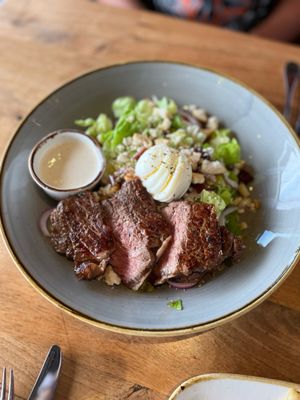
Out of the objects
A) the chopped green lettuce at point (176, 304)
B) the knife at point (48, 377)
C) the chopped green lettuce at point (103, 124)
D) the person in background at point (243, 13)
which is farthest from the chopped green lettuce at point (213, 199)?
the person in background at point (243, 13)

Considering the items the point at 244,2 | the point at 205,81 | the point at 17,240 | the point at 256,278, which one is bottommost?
the point at 17,240

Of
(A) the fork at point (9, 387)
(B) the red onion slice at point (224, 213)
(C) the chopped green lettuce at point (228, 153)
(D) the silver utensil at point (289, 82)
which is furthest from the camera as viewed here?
(D) the silver utensil at point (289, 82)

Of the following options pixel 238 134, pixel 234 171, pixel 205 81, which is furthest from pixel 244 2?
pixel 234 171

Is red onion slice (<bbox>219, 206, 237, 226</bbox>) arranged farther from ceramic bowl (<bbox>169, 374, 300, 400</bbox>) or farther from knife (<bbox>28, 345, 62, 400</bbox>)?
knife (<bbox>28, 345, 62, 400</bbox>)

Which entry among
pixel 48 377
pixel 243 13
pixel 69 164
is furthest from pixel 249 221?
pixel 243 13

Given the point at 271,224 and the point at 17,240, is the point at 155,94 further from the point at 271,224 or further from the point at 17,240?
the point at 17,240

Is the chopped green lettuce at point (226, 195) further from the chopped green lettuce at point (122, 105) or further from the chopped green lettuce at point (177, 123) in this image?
the chopped green lettuce at point (122, 105)
